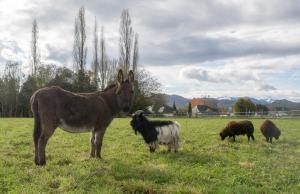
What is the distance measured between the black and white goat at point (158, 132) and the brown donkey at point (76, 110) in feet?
8.19

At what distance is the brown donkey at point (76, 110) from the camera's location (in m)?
11.1

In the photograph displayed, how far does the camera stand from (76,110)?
38.5ft

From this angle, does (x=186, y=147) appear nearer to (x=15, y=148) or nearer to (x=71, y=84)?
(x=15, y=148)

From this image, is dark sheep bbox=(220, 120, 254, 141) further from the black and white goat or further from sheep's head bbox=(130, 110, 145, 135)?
sheep's head bbox=(130, 110, 145, 135)

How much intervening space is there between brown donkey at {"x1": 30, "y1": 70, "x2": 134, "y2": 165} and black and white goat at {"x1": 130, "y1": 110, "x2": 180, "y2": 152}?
98.3 inches

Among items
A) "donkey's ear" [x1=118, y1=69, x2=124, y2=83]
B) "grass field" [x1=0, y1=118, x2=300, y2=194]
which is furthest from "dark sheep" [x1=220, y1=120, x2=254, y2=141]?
"donkey's ear" [x1=118, y1=69, x2=124, y2=83]

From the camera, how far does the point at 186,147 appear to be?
16641 mm

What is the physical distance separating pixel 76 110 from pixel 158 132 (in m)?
4.43

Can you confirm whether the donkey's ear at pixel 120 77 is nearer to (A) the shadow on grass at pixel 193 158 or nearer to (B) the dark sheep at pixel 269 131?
(A) the shadow on grass at pixel 193 158

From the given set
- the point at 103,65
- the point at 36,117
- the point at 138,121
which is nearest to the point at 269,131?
the point at 138,121

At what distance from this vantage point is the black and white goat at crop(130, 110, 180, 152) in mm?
15031

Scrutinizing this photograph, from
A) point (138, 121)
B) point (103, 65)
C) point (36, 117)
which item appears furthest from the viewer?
point (103, 65)

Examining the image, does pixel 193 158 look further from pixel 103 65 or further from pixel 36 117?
pixel 103 65

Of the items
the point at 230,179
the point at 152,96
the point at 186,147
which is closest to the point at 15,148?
the point at 186,147
